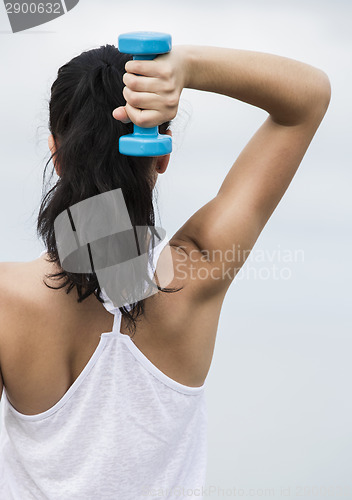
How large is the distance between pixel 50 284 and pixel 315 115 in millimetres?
618

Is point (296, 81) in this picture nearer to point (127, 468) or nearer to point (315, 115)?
point (315, 115)

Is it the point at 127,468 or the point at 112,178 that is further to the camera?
the point at 127,468

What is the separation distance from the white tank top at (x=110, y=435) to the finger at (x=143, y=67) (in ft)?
1.12

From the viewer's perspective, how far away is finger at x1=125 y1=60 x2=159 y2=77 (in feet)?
3.69

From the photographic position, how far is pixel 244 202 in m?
1.38

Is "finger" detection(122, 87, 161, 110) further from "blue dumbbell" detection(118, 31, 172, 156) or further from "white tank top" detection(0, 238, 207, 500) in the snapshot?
"white tank top" detection(0, 238, 207, 500)

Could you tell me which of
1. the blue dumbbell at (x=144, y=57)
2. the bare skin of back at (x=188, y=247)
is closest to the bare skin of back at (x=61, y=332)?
the bare skin of back at (x=188, y=247)

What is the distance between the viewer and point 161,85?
1.14 m

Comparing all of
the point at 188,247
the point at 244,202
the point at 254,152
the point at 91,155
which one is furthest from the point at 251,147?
the point at 91,155

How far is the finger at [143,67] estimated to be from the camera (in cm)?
112

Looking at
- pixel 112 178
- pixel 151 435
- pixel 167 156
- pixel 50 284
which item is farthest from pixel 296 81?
pixel 151 435

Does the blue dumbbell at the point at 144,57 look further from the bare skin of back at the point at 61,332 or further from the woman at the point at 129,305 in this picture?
the bare skin of back at the point at 61,332

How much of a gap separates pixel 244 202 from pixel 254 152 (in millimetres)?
105

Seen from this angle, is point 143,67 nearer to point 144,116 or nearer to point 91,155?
point 144,116
